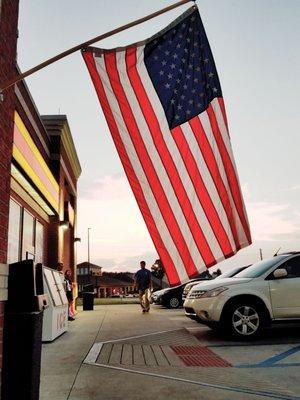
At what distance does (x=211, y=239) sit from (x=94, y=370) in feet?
8.93

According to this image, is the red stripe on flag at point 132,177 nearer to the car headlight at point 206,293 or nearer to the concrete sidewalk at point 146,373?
the concrete sidewalk at point 146,373

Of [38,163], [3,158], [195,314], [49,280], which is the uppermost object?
[38,163]

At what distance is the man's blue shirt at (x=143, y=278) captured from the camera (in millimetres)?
16062

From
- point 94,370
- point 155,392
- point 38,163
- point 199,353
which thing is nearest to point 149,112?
point 155,392

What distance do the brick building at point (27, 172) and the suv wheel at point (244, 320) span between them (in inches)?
181

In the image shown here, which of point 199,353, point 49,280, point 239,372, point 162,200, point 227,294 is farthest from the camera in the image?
point 49,280

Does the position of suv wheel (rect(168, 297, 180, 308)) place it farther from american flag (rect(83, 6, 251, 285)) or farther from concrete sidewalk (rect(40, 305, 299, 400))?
american flag (rect(83, 6, 251, 285))

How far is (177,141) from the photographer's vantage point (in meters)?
5.12

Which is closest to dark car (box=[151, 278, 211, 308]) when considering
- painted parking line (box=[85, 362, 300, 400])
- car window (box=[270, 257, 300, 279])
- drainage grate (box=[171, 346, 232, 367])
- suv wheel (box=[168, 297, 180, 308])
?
suv wheel (box=[168, 297, 180, 308])

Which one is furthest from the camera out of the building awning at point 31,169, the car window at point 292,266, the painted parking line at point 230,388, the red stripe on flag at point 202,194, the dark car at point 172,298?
the dark car at point 172,298

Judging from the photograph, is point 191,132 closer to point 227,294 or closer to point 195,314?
point 227,294

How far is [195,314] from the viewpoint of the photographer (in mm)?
10047

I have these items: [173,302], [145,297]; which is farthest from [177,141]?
[173,302]

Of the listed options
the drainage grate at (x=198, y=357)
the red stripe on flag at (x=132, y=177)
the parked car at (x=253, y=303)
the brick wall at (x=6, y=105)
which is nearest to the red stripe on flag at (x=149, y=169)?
the red stripe on flag at (x=132, y=177)
